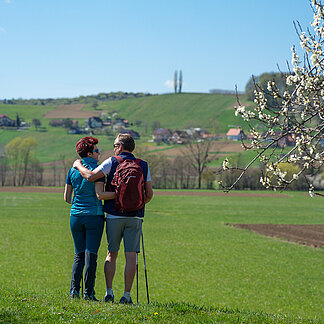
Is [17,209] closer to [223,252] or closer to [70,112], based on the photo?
[223,252]

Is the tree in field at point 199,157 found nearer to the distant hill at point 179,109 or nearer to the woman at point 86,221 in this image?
the distant hill at point 179,109

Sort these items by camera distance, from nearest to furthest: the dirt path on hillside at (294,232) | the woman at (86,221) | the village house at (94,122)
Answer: the woman at (86,221)
the dirt path on hillside at (294,232)
the village house at (94,122)

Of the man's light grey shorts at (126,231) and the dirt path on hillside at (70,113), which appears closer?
the man's light grey shorts at (126,231)

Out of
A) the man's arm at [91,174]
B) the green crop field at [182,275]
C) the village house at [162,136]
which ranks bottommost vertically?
the green crop field at [182,275]

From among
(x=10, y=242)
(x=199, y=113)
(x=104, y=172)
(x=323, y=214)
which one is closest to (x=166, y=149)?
(x=199, y=113)

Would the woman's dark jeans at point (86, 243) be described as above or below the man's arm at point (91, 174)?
below

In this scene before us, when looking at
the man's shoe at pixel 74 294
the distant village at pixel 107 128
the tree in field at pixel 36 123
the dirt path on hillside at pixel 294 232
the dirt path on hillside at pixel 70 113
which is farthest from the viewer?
the dirt path on hillside at pixel 70 113

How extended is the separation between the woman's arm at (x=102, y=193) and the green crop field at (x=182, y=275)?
1.36m

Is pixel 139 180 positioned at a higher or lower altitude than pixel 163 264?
higher

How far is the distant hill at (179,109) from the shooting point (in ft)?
441

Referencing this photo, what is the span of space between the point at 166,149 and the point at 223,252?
8031cm

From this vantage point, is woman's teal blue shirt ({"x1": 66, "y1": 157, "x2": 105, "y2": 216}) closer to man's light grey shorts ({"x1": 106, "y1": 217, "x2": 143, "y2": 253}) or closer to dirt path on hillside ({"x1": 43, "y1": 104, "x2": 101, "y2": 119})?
man's light grey shorts ({"x1": 106, "y1": 217, "x2": 143, "y2": 253})

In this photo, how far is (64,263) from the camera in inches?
652

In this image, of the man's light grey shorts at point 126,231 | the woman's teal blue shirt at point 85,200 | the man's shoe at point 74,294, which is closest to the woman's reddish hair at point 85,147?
the woman's teal blue shirt at point 85,200
